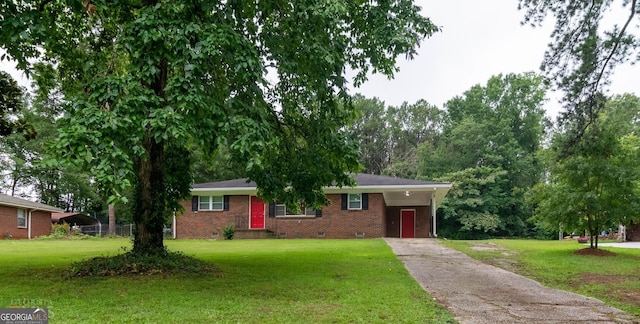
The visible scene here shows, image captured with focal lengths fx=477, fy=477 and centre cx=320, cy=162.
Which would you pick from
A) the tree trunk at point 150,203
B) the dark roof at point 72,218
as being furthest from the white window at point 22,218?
the tree trunk at point 150,203

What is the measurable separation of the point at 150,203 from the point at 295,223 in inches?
555

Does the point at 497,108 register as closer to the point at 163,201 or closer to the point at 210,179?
the point at 210,179

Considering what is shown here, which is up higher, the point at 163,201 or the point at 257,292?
the point at 163,201

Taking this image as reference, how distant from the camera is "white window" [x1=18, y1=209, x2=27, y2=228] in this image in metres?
28.0

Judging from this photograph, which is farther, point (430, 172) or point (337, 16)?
point (430, 172)

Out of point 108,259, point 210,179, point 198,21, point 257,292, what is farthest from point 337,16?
point 210,179

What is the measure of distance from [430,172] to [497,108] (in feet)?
30.3

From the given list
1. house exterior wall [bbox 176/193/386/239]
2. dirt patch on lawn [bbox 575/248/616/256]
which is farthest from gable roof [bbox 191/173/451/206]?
dirt patch on lawn [bbox 575/248/616/256]

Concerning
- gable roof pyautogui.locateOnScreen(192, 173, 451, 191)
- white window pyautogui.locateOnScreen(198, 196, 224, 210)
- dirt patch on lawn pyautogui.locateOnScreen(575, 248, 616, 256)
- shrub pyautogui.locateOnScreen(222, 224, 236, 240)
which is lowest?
shrub pyautogui.locateOnScreen(222, 224, 236, 240)

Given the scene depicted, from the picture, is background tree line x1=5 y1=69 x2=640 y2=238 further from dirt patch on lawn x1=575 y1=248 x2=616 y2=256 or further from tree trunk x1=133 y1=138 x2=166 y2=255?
tree trunk x1=133 y1=138 x2=166 y2=255

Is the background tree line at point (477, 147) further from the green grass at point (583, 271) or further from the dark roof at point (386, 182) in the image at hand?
the green grass at point (583, 271)

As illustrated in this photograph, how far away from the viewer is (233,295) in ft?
23.5

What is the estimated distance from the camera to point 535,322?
18.9 feet

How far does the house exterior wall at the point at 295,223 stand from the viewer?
2292 centimetres
